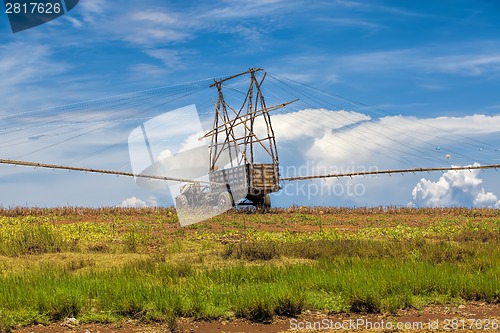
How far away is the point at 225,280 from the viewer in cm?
1187

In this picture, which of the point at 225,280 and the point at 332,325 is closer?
the point at 332,325

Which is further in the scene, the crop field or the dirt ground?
the crop field

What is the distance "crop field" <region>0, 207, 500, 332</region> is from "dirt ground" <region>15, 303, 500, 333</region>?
0.07m

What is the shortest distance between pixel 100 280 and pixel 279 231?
12.6 metres

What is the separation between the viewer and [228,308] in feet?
32.9

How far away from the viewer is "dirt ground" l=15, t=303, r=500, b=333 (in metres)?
9.12

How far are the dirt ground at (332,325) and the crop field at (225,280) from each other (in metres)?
0.07

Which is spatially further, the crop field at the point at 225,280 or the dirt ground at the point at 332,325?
the crop field at the point at 225,280

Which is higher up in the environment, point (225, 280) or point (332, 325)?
point (225, 280)

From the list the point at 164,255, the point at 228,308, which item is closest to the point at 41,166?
the point at 164,255

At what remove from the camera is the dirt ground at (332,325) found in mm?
9117

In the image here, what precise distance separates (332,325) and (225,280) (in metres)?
3.14

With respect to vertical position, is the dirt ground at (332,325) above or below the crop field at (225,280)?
below

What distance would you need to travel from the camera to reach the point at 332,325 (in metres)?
9.35
